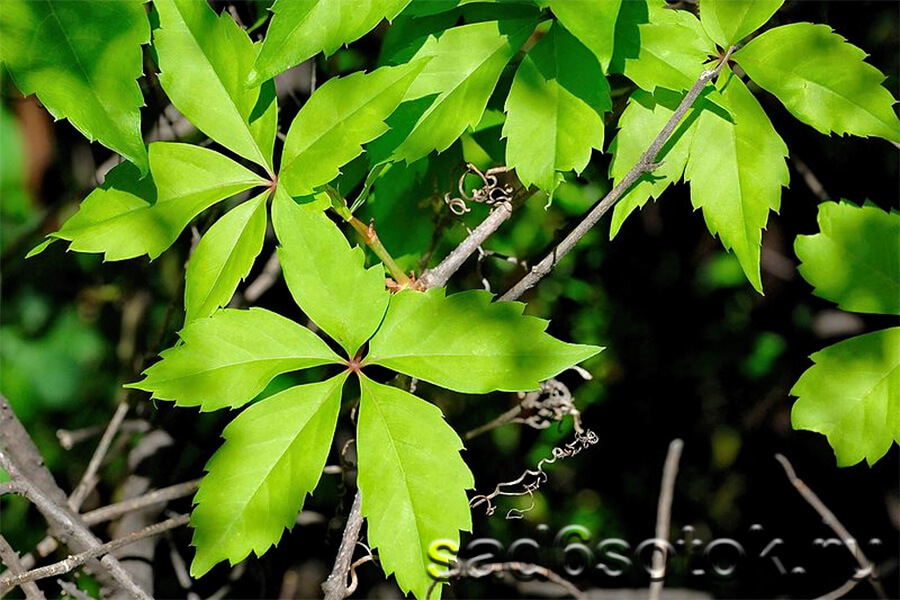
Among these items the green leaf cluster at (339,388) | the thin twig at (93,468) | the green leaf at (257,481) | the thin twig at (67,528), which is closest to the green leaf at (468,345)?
the green leaf cluster at (339,388)

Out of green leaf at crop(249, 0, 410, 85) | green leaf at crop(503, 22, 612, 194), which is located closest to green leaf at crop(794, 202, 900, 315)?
green leaf at crop(503, 22, 612, 194)

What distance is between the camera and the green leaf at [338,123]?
3.11 feet

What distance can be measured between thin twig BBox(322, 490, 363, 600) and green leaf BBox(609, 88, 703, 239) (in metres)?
0.42

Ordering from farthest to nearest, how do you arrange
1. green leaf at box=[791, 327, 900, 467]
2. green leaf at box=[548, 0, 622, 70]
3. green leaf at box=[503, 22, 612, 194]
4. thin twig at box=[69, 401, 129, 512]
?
thin twig at box=[69, 401, 129, 512], green leaf at box=[791, 327, 900, 467], green leaf at box=[503, 22, 612, 194], green leaf at box=[548, 0, 622, 70]

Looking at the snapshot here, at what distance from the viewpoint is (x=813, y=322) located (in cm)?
213

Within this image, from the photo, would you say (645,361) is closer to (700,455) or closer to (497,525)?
(700,455)

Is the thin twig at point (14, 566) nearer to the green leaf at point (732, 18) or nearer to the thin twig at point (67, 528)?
the thin twig at point (67, 528)

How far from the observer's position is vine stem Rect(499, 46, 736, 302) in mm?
918

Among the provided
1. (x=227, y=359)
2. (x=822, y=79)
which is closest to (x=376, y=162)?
(x=227, y=359)

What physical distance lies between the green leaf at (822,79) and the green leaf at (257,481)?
2.07 feet

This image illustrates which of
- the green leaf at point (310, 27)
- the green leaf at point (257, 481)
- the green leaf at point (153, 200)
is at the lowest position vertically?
the green leaf at point (257, 481)

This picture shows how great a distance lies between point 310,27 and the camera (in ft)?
2.96

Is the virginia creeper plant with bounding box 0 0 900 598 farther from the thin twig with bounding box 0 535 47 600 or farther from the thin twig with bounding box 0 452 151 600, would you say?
the thin twig with bounding box 0 535 47 600

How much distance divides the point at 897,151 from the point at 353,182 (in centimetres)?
138
